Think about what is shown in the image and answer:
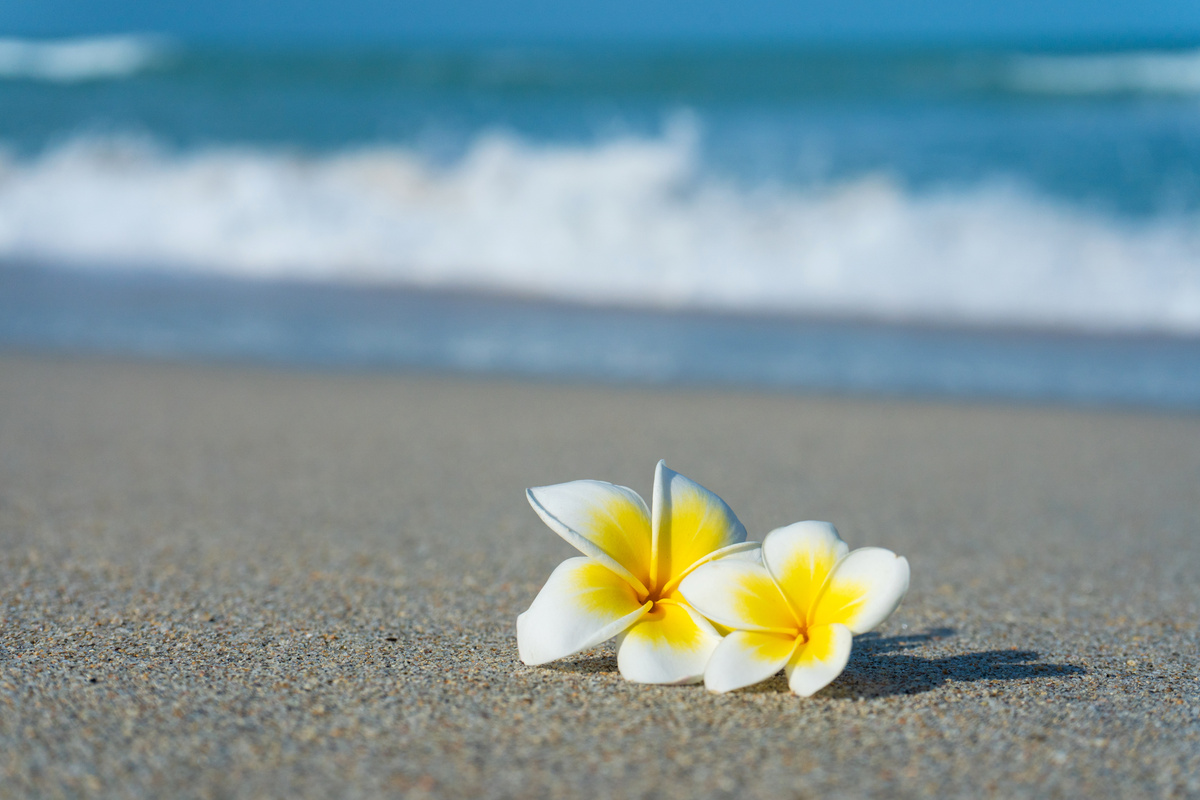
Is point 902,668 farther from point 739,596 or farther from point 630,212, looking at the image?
point 630,212

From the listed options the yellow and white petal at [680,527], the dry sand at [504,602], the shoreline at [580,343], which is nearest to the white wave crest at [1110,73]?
the shoreline at [580,343]

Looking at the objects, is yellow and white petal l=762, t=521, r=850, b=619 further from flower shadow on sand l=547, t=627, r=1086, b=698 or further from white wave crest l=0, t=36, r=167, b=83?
white wave crest l=0, t=36, r=167, b=83

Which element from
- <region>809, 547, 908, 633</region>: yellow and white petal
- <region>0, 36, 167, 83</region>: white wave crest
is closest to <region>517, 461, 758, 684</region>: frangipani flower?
<region>809, 547, 908, 633</region>: yellow and white petal

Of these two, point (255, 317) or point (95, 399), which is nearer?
point (95, 399)

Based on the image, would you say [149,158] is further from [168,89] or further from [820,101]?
[820,101]

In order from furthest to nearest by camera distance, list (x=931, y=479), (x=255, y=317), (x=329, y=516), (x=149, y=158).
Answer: (x=149, y=158)
(x=255, y=317)
(x=931, y=479)
(x=329, y=516)

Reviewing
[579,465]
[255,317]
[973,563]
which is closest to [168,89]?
[255,317]

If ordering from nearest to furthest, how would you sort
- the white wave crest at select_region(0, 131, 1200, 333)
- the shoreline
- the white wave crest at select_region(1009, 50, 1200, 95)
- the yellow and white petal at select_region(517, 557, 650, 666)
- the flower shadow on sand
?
the yellow and white petal at select_region(517, 557, 650, 666) < the flower shadow on sand < the shoreline < the white wave crest at select_region(0, 131, 1200, 333) < the white wave crest at select_region(1009, 50, 1200, 95)
